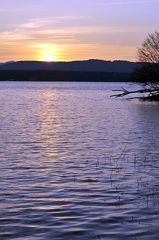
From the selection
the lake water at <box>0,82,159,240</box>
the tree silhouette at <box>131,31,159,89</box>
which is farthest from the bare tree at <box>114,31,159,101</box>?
the lake water at <box>0,82,159,240</box>

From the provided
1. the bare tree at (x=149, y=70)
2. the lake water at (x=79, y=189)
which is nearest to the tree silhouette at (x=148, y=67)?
the bare tree at (x=149, y=70)

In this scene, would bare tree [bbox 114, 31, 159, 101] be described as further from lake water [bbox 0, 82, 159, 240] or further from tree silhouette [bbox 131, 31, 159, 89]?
lake water [bbox 0, 82, 159, 240]

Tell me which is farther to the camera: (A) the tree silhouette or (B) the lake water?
(A) the tree silhouette

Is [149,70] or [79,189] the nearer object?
[79,189]

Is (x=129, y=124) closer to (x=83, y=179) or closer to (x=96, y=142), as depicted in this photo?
(x=96, y=142)

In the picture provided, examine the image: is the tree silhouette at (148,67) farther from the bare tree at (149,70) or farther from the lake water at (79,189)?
the lake water at (79,189)

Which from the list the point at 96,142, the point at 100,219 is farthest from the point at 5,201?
the point at 96,142

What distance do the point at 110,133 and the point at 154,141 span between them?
4.50m

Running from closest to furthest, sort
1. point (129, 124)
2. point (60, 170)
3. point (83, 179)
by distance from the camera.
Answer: point (83, 179), point (60, 170), point (129, 124)

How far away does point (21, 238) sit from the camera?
8.96m

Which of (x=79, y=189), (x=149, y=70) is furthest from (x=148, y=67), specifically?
(x=79, y=189)

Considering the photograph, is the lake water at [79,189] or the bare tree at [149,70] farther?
the bare tree at [149,70]

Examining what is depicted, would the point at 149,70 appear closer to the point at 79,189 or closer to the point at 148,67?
the point at 148,67

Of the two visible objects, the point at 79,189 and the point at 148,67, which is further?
the point at 148,67
